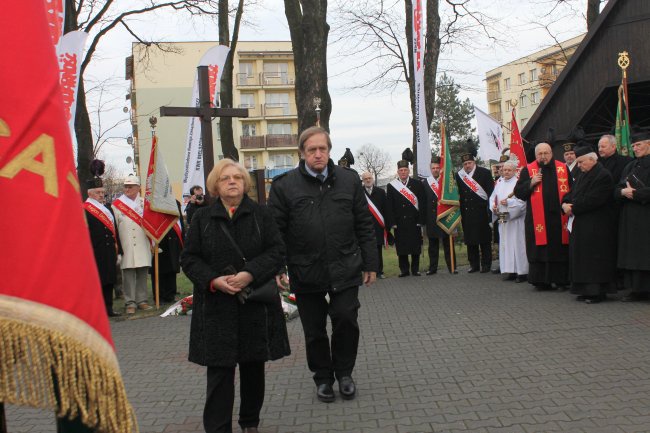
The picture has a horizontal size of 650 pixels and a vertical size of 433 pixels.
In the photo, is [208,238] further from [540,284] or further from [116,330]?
[540,284]

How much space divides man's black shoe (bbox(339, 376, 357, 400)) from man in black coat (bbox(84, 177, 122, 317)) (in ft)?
17.7

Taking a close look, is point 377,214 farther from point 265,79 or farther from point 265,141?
point 265,79

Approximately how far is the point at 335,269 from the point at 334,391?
1.12m

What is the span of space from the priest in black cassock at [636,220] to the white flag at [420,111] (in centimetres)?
498

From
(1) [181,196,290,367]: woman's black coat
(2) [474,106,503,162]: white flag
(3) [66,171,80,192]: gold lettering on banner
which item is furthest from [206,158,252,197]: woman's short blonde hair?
(2) [474,106,503,162]: white flag

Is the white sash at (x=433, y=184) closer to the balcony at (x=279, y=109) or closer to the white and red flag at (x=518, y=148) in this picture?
the white and red flag at (x=518, y=148)

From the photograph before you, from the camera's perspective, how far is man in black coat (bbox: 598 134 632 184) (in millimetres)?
9352

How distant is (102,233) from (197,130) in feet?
9.50

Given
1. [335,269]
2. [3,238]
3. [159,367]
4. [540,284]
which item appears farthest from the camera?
[540,284]

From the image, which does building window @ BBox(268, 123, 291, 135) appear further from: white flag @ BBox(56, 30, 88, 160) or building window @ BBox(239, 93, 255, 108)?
white flag @ BBox(56, 30, 88, 160)

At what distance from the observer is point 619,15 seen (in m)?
15.5

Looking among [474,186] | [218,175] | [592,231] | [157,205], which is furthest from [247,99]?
[218,175]

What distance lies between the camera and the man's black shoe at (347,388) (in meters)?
5.43

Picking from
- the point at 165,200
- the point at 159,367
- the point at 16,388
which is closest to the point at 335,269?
the point at 159,367
